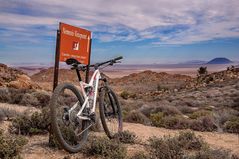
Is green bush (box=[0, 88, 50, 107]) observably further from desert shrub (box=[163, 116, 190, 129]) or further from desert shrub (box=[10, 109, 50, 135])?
desert shrub (box=[10, 109, 50, 135])

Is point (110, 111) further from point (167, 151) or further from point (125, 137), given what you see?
point (167, 151)

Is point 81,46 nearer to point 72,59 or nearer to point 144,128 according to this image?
point 72,59

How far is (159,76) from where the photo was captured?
2913 inches

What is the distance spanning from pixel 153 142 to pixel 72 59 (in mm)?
2074

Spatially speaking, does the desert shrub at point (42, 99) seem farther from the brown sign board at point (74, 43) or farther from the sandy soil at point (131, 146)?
the brown sign board at point (74, 43)

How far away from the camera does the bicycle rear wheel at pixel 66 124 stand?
5.29m

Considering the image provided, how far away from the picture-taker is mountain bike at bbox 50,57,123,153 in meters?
5.51

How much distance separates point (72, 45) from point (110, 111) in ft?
5.56

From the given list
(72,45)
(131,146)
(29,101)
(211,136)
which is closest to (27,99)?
(29,101)

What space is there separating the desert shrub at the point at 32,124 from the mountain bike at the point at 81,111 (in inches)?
46.1

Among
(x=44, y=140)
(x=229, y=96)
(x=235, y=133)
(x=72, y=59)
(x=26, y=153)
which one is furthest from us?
(x=229, y=96)

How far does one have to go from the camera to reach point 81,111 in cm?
597

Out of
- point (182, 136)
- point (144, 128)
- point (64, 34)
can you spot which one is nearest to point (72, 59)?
point (64, 34)

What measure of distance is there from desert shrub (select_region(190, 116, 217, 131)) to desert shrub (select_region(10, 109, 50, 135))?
5.47m
